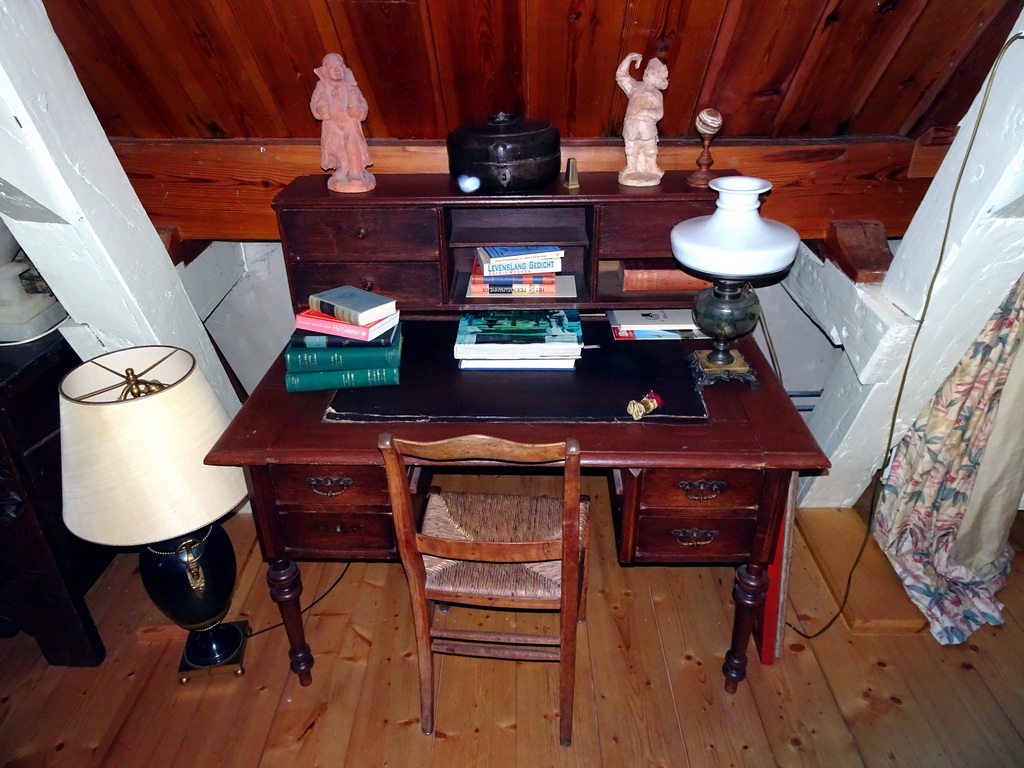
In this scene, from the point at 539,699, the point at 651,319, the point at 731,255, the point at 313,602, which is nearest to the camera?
the point at 731,255

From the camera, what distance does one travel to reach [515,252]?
1.88 metres

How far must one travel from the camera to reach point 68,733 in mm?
1789

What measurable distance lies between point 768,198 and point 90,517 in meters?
1.98

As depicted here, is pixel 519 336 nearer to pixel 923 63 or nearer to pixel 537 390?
pixel 537 390

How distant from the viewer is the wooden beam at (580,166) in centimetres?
197

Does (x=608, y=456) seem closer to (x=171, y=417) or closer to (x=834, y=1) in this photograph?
(x=171, y=417)

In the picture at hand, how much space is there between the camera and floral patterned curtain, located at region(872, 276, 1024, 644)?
1852 millimetres

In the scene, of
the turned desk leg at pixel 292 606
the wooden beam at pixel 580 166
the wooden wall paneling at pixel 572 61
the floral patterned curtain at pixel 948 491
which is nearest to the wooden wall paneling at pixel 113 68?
the wooden beam at pixel 580 166

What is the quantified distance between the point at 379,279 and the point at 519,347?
440mm

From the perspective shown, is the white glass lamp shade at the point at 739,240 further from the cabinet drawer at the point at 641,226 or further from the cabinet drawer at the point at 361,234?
the cabinet drawer at the point at 361,234

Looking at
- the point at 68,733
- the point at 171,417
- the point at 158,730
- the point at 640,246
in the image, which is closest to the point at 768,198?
the point at 640,246

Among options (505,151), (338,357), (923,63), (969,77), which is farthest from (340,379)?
(969,77)

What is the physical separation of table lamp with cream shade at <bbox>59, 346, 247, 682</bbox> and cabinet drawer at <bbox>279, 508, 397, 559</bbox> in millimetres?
162

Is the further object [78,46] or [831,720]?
[831,720]
